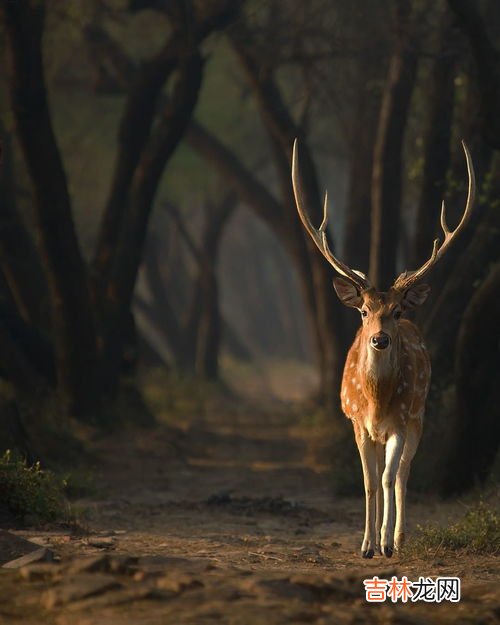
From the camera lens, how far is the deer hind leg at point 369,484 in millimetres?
10445

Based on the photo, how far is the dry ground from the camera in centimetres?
741

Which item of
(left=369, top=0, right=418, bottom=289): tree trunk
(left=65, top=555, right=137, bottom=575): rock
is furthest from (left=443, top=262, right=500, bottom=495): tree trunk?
(left=65, top=555, right=137, bottom=575): rock

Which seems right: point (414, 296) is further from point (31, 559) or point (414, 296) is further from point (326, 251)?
point (31, 559)

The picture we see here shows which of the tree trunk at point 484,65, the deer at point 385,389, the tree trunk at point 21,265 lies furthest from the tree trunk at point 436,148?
the deer at point 385,389

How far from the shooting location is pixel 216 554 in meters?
10.5

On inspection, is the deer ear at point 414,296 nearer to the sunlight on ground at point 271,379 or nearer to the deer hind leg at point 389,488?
the deer hind leg at point 389,488

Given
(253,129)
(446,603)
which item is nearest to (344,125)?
(253,129)

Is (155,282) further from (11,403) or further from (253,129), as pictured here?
(11,403)

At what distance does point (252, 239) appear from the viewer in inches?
2495

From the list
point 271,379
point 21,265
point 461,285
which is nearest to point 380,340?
point 461,285

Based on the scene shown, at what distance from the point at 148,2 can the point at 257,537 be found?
922 centimetres

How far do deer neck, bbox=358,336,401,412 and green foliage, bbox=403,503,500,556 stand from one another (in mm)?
1023

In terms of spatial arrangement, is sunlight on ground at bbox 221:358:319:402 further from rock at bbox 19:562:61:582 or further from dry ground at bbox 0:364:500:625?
rock at bbox 19:562:61:582

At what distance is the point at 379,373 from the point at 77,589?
3.53m
